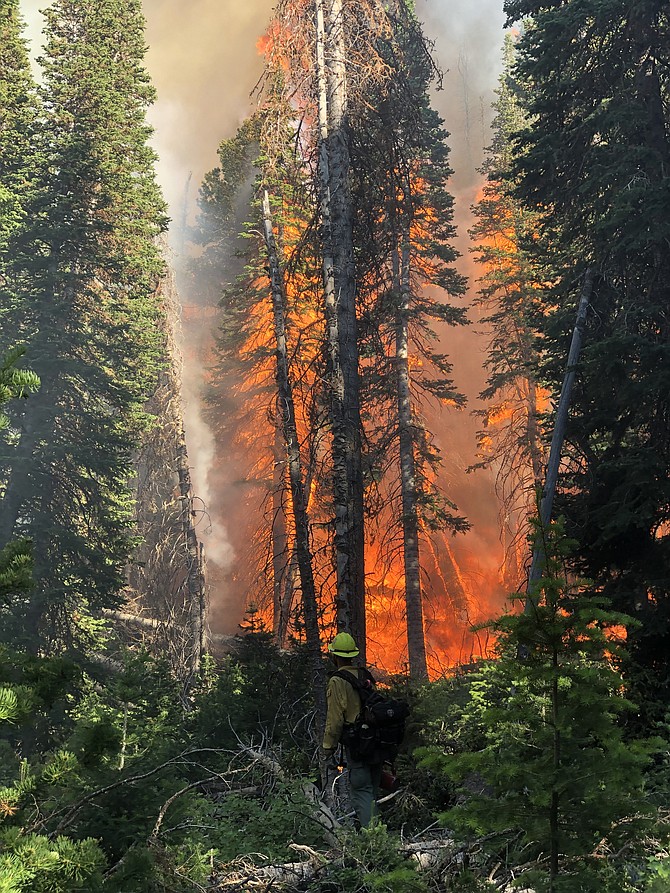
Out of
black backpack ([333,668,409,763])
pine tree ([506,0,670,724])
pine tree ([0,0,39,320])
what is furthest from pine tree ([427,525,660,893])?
A: pine tree ([0,0,39,320])

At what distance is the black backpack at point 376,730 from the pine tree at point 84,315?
10930 mm

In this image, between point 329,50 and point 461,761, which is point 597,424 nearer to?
point 329,50

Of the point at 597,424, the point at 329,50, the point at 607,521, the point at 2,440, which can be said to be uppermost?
the point at 329,50

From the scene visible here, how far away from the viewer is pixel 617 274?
11953 millimetres

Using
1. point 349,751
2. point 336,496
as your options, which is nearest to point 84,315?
point 336,496

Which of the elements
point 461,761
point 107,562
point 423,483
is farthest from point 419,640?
point 461,761

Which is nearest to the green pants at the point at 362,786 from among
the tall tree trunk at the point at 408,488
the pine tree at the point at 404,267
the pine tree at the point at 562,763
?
the pine tree at the point at 562,763

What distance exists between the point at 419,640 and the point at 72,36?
61.7ft

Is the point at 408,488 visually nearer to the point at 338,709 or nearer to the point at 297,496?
the point at 297,496

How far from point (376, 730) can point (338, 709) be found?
0.38 metres

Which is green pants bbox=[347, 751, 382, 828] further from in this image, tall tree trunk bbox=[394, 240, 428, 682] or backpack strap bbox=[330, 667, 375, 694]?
tall tree trunk bbox=[394, 240, 428, 682]

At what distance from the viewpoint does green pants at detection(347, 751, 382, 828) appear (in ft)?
21.4

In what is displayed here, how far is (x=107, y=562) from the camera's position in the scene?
687 inches

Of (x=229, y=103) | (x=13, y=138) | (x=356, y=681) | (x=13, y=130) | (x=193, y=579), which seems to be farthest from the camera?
(x=229, y=103)
